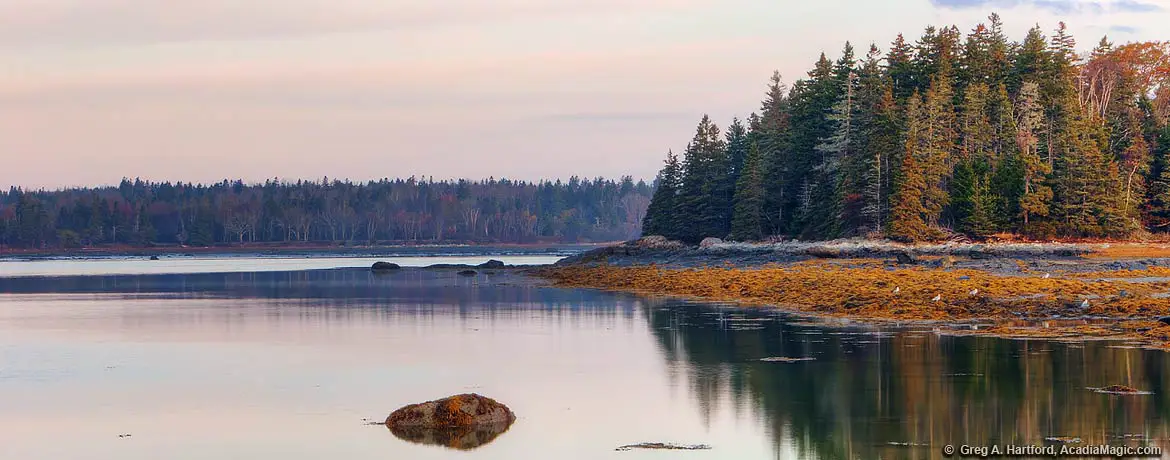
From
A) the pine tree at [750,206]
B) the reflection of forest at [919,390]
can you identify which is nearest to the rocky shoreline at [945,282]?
the pine tree at [750,206]

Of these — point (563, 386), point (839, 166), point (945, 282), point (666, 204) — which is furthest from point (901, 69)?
point (563, 386)

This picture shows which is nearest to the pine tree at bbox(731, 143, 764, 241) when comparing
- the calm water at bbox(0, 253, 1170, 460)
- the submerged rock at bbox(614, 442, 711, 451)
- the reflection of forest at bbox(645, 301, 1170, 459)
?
the calm water at bbox(0, 253, 1170, 460)

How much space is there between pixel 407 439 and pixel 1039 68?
238 feet

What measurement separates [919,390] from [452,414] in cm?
910

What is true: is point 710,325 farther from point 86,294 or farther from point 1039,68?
point 1039,68

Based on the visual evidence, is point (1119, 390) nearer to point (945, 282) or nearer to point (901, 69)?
point (945, 282)

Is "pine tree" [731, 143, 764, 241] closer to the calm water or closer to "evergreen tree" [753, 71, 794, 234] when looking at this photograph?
"evergreen tree" [753, 71, 794, 234]

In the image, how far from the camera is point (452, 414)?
19500 mm

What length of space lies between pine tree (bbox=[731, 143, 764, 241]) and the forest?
137 millimetres

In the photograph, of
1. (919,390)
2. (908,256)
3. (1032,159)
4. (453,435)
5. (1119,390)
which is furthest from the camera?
(1032,159)

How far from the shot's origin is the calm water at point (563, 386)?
1856cm

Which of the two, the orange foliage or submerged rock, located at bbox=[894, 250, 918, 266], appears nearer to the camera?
submerged rock, located at bbox=[894, 250, 918, 266]

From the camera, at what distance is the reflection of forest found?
18172 millimetres

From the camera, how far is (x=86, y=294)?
65500mm
